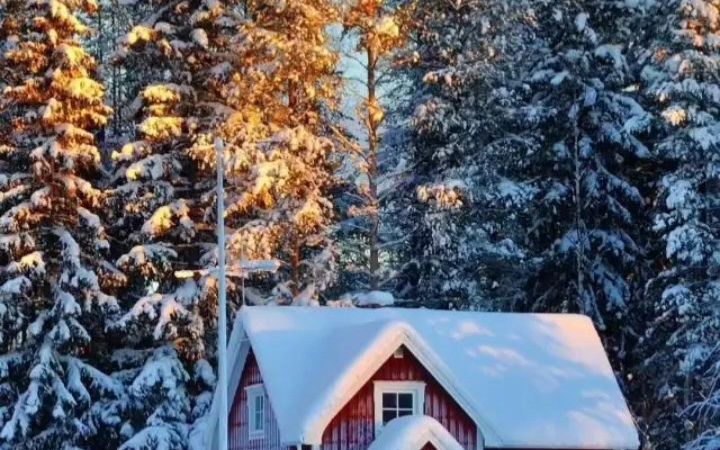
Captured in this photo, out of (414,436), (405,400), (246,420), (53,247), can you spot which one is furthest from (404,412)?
(53,247)

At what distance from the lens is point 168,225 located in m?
35.0

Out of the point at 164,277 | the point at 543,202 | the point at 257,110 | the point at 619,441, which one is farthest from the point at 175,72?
the point at 619,441

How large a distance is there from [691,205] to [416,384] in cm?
988

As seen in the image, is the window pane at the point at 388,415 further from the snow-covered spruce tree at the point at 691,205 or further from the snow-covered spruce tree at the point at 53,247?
the snow-covered spruce tree at the point at 53,247

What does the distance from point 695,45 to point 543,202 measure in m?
6.61

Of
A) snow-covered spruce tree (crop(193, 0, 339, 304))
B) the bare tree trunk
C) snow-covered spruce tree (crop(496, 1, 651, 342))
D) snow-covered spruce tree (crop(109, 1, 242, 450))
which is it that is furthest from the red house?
snow-covered spruce tree (crop(496, 1, 651, 342))

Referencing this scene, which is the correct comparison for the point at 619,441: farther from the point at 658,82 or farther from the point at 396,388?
the point at 658,82

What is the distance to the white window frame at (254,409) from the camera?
92.1ft

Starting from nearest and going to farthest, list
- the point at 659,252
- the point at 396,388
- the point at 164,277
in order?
the point at 396,388 → the point at 164,277 → the point at 659,252

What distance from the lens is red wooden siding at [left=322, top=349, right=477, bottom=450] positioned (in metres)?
26.4

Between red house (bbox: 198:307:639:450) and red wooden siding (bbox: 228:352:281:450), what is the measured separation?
4 cm

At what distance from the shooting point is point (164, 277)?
1406 inches

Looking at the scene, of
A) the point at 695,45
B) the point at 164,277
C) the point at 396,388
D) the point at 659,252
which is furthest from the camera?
the point at 659,252

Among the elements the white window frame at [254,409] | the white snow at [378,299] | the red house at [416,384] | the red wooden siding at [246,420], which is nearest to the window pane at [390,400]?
the red house at [416,384]
